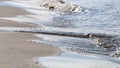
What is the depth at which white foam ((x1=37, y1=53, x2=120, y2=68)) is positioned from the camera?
7.59 m

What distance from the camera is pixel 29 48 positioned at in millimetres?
8914

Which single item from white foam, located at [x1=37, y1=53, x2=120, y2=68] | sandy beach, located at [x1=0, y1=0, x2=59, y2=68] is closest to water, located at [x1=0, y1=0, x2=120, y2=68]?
white foam, located at [x1=37, y1=53, x2=120, y2=68]

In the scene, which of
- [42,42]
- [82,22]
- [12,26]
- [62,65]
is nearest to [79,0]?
[82,22]

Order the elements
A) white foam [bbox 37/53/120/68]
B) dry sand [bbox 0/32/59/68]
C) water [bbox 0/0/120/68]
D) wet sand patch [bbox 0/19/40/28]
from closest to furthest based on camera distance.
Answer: dry sand [bbox 0/32/59/68], white foam [bbox 37/53/120/68], water [bbox 0/0/120/68], wet sand patch [bbox 0/19/40/28]

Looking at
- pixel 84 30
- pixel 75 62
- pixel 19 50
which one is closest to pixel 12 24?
pixel 84 30

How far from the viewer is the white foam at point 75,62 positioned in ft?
24.9

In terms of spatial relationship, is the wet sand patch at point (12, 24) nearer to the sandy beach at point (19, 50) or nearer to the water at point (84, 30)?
the water at point (84, 30)

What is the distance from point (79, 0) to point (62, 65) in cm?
1588

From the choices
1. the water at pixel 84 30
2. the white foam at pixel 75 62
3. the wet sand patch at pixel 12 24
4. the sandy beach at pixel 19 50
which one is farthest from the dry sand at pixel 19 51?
the wet sand patch at pixel 12 24

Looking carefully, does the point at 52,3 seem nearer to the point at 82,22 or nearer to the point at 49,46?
the point at 82,22

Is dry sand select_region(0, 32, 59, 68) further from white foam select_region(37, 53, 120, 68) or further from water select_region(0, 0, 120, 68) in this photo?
water select_region(0, 0, 120, 68)

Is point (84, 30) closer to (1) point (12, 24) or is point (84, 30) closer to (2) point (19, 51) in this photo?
(1) point (12, 24)

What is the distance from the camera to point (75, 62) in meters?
7.89

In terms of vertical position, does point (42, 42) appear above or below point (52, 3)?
below
